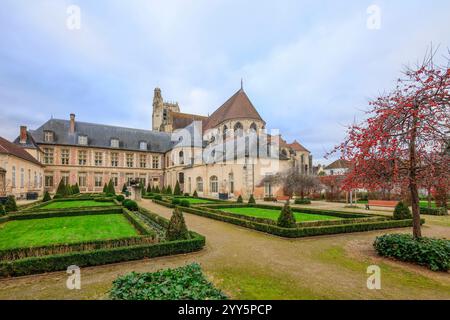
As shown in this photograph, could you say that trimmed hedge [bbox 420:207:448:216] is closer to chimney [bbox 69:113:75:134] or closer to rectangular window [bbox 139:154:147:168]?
rectangular window [bbox 139:154:147:168]

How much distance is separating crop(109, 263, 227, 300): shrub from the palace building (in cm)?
2158

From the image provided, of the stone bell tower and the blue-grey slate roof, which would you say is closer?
the blue-grey slate roof

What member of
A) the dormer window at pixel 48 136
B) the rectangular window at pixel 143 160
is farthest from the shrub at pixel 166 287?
the rectangular window at pixel 143 160

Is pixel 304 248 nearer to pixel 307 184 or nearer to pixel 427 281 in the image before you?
pixel 427 281

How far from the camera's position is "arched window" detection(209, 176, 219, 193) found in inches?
1189

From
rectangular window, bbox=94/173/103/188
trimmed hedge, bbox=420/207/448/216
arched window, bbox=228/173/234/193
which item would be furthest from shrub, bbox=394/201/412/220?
rectangular window, bbox=94/173/103/188

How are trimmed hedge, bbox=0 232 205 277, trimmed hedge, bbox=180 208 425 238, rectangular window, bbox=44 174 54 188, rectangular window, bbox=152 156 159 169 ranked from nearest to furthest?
trimmed hedge, bbox=0 232 205 277 → trimmed hedge, bbox=180 208 425 238 → rectangular window, bbox=44 174 54 188 → rectangular window, bbox=152 156 159 169

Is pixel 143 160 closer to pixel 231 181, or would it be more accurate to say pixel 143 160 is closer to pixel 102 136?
pixel 102 136

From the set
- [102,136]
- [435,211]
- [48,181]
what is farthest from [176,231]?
[102,136]

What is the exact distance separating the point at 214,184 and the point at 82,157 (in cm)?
2191
